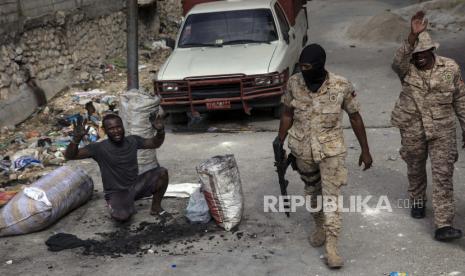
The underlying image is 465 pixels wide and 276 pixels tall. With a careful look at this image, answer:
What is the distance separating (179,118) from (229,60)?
1301 mm

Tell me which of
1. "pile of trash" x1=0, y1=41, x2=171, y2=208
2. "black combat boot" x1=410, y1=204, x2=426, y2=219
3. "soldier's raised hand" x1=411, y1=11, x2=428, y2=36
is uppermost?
"soldier's raised hand" x1=411, y1=11, x2=428, y2=36

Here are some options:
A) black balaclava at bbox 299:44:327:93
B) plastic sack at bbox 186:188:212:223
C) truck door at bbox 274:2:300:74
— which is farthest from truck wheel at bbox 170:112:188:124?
black balaclava at bbox 299:44:327:93

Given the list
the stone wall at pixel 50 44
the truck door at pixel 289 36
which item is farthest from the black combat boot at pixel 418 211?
the stone wall at pixel 50 44

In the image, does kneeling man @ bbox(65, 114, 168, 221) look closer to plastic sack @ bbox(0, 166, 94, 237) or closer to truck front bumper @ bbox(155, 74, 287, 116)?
plastic sack @ bbox(0, 166, 94, 237)

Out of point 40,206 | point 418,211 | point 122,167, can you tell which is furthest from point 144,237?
point 418,211

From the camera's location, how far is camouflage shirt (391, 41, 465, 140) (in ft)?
18.0

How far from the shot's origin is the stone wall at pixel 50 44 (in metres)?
11.2

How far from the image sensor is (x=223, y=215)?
6137 mm

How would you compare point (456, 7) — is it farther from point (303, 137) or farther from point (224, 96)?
point (303, 137)

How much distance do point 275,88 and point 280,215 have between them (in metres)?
3.55

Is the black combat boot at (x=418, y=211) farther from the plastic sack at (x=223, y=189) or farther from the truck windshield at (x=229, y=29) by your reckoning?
the truck windshield at (x=229, y=29)

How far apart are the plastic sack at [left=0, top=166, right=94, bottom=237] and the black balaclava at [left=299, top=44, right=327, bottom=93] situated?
2867 mm

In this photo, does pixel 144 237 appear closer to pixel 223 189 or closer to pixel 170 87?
pixel 223 189

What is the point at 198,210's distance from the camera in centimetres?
634
